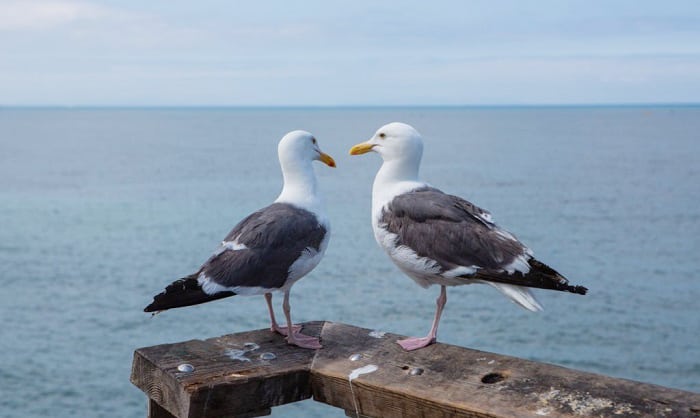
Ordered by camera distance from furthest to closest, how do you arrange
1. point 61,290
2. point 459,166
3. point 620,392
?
point 459,166 → point 61,290 → point 620,392

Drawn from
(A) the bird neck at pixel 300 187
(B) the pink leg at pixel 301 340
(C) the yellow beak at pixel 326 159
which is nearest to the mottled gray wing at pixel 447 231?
(A) the bird neck at pixel 300 187

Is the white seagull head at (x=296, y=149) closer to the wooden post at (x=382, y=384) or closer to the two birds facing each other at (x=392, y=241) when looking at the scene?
the two birds facing each other at (x=392, y=241)

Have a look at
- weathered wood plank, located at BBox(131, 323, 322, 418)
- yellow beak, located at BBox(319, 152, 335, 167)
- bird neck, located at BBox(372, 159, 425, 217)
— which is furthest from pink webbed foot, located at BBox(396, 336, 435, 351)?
yellow beak, located at BBox(319, 152, 335, 167)

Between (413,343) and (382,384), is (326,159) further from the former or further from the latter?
(382,384)

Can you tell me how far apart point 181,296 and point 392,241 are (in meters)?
1.55

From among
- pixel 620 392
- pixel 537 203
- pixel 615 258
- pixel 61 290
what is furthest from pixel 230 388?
pixel 537 203

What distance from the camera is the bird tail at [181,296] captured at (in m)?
4.47

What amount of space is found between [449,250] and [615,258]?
115 feet

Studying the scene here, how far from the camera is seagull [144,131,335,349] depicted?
193 inches

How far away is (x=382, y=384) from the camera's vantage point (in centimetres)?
383

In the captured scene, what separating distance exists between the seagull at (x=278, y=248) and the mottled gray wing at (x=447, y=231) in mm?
523

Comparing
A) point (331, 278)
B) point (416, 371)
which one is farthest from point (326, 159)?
point (331, 278)

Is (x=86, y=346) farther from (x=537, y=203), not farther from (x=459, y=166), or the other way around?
(x=459, y=166)

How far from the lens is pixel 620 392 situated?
3658mm
